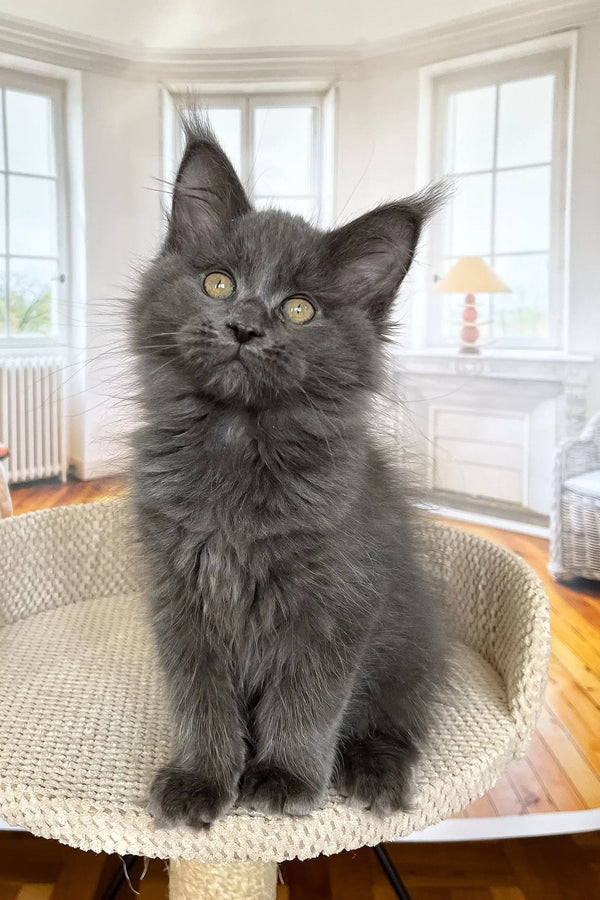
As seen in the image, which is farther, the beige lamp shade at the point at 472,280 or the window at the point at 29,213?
the beige lamp shade at the point at 472,280

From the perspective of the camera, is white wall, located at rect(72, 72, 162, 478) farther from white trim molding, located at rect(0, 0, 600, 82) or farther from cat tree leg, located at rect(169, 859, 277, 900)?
cat tree leg, located at rect(169, 859, 277, 900)

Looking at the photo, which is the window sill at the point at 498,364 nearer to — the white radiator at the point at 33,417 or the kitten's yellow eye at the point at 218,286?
the white radiator at the point at 33,417

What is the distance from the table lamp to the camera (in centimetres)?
217

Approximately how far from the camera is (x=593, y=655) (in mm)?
1791

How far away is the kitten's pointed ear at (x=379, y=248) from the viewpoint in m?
0.80

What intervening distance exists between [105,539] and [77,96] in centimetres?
107

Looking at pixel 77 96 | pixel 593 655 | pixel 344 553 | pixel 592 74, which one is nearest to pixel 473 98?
pixel 592 74

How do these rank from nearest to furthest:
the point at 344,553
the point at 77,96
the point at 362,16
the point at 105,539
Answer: the point at 344,553, the point at 105,539, the point at 77,96, the point at 362,16

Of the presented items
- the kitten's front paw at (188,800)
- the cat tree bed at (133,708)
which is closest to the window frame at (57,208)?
the cat tree bed at (133,708)

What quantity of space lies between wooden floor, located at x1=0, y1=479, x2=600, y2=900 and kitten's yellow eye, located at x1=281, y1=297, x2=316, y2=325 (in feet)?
2.08

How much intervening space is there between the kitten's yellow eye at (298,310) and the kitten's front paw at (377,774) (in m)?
0.51

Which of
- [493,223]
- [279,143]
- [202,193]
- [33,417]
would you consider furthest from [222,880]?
[493,223]

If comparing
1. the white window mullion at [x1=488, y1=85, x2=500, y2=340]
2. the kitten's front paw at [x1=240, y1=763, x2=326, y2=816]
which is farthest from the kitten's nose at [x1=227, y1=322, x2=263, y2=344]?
the white window mullion at [x1=488, y1=85, x2=500, y2=340]

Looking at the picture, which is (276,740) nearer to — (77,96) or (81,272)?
(81,272)
